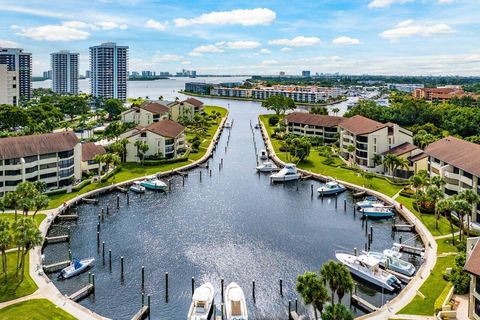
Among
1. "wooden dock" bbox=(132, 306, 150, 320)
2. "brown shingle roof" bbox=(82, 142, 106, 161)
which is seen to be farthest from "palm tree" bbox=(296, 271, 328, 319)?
"brown shingle roof" bbox=(82, 142, 106, 161)

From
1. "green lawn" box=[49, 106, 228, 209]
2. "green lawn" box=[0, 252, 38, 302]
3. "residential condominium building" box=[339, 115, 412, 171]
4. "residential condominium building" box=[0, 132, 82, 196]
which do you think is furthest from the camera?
"residential condominium building" box=[339, 115, 412, 171]

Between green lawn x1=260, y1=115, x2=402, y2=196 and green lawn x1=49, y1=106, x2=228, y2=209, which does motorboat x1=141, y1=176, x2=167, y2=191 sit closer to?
green lawn x1=49, y1=106, x2=228, y2=209

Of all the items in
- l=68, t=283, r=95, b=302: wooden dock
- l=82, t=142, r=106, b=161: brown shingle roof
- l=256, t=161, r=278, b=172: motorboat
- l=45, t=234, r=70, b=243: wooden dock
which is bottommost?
l=68, t=283, r=95, b=302: wooden dock

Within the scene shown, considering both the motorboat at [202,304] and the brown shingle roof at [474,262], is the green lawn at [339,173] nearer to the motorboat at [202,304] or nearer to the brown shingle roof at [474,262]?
the brown shingle roof at [474,262]

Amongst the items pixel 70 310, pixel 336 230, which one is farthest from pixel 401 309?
pixel 70 310

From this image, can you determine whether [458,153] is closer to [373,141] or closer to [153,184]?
[373,141]

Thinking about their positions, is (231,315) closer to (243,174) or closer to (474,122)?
(243,174)

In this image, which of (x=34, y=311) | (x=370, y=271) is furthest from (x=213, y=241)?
(x=34, y=311)
